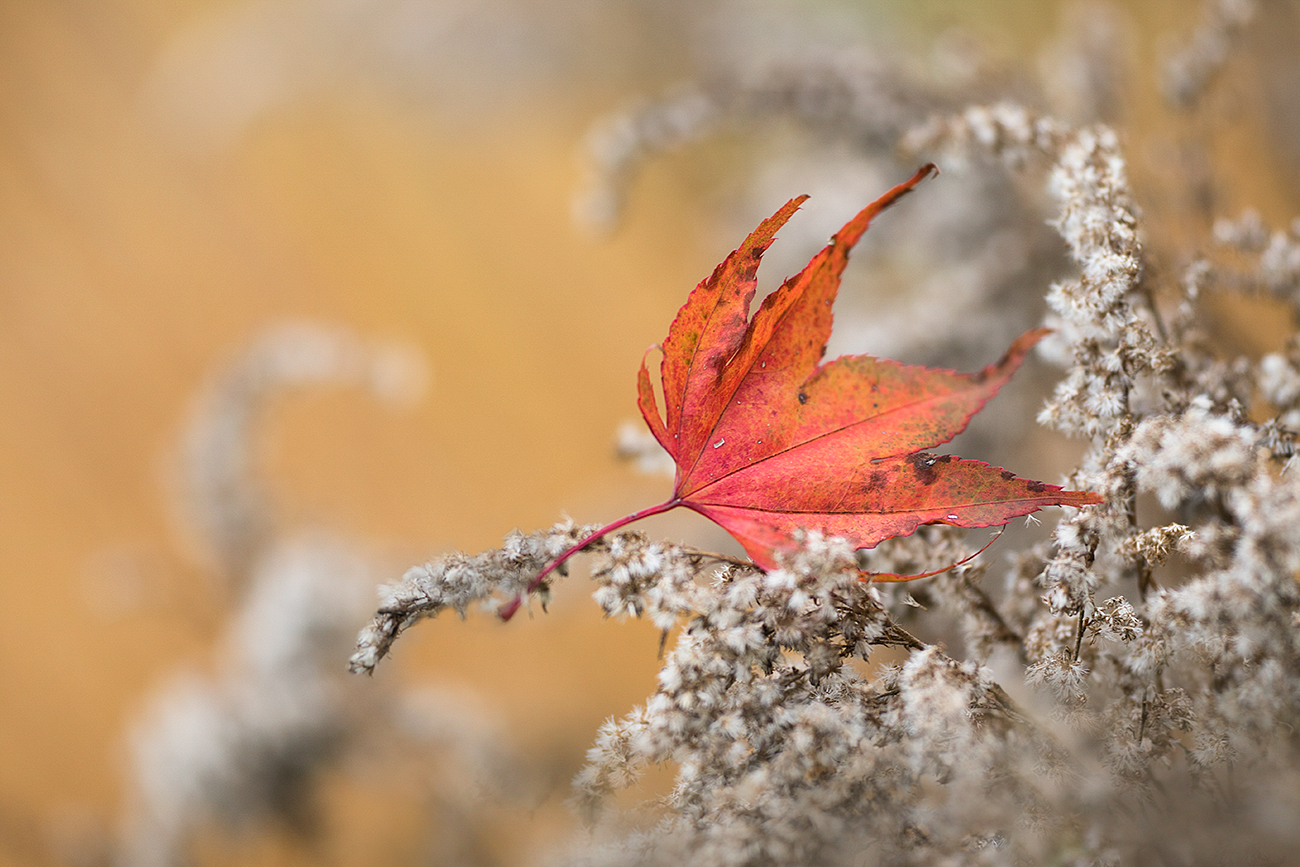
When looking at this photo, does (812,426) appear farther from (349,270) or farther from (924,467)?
(349,270)

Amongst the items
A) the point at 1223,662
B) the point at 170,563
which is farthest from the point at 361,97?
the point at 1223,662

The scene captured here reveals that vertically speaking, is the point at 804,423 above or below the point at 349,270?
below

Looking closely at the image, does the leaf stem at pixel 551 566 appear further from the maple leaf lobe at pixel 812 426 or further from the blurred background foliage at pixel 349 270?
the blurred background foliage at pixel 349 270

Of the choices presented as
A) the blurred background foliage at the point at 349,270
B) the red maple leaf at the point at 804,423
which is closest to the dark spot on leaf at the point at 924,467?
the red maple leaf at the point at 804,423

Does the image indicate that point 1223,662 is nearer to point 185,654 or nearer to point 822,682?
point 822,682

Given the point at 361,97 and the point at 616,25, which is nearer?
the point at 616,25

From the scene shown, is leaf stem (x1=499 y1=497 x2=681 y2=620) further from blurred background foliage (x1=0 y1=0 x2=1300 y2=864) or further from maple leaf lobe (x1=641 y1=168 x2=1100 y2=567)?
blurred background foliage (x1=0 y1=0 x2=1300 y2=864)

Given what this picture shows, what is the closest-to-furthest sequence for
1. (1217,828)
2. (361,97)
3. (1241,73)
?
(1217,828) → (1241,73) → (361,97)

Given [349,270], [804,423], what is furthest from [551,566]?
[349,270]
